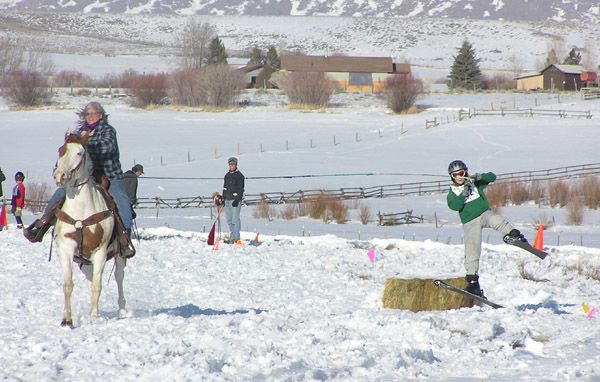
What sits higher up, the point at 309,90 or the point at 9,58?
the point at 9,58

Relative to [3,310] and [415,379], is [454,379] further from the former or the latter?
[3,310]

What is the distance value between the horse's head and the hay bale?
4.57 metres

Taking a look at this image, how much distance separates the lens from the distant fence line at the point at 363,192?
38.5 meters

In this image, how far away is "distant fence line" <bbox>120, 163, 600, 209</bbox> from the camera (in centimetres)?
3853

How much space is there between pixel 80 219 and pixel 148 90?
86.3 meters

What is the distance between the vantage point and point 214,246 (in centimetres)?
1923

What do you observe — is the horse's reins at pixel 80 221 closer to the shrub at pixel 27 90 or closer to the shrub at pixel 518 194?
the shrub at pixel 518 194

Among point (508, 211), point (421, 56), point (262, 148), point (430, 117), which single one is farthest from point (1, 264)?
point (421, 56)

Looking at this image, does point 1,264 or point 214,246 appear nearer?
point 1,264

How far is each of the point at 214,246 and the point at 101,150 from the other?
943 cm

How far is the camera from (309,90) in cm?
9338

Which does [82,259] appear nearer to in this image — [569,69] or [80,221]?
[80,221]

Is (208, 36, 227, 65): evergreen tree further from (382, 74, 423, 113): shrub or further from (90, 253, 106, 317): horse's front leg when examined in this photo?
(90, 253, 106, 317): horse's front leg

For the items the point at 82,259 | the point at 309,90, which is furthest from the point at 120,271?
the point at 309,90
